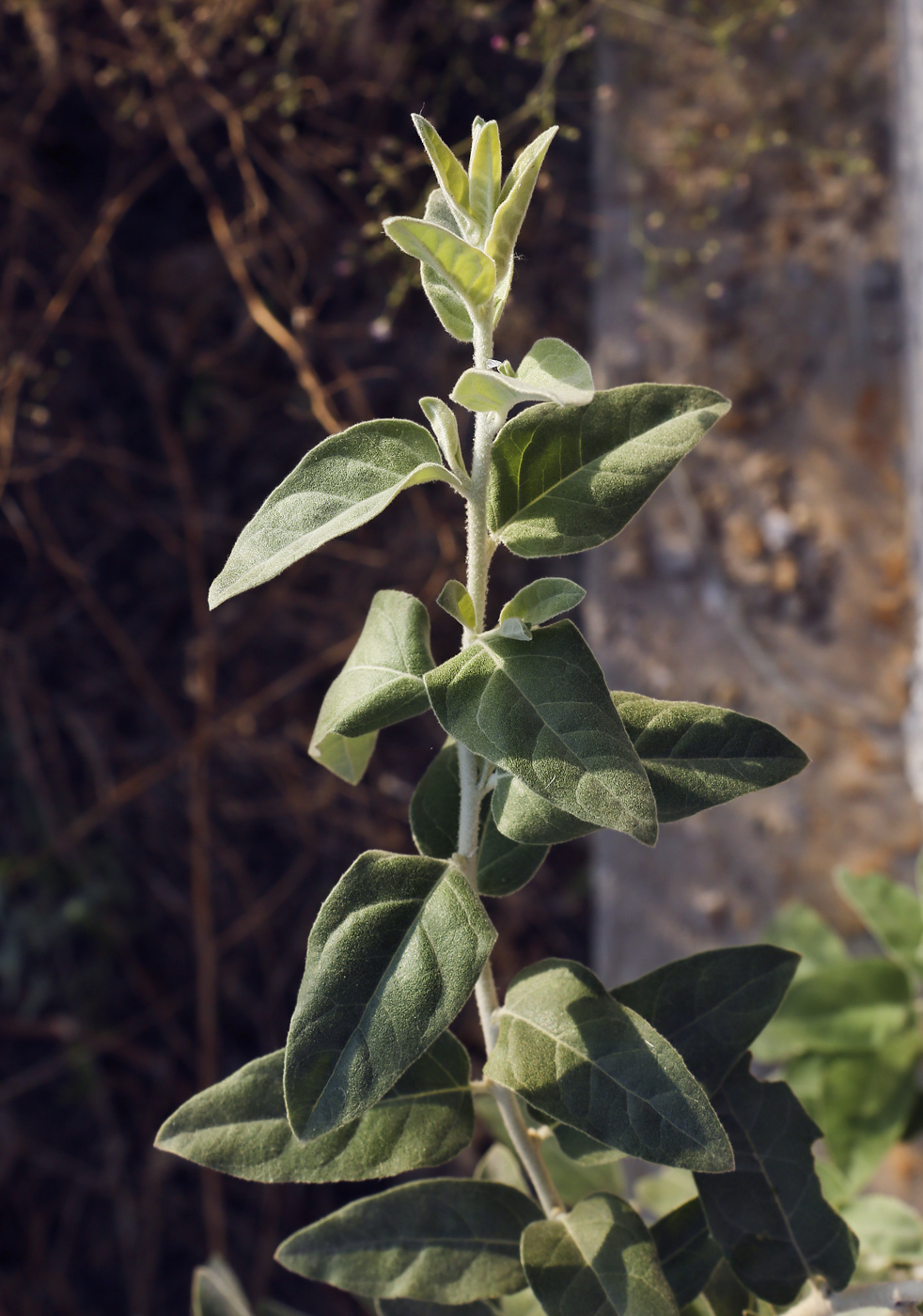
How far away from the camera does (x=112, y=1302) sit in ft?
6.75

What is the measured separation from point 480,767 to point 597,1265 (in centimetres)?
34

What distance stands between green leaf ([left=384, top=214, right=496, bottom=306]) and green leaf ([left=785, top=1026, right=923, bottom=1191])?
3.28 feet

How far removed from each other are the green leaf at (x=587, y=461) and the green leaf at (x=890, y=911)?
0.85 m

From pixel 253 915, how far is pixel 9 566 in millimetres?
970

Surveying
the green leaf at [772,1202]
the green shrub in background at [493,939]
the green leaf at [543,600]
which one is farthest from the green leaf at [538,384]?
the green leaf at [772,1202]

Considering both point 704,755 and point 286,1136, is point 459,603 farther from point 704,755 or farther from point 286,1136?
point 286,1136

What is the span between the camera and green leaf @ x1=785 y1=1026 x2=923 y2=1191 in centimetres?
113

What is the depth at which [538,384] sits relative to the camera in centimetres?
49

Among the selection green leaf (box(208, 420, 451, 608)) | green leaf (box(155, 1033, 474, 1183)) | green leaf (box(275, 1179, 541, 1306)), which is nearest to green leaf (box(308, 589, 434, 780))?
green leaf (box(208, 420, 451, 608))

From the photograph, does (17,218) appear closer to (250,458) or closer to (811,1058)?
(250,458)

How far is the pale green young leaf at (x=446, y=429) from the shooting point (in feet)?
1.86

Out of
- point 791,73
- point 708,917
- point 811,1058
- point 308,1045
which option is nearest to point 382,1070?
point 308,1045

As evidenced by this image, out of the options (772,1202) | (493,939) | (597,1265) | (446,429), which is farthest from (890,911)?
(446,429)

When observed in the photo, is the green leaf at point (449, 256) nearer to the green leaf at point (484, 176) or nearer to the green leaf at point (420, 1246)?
the green leaf at point (484, 176)
